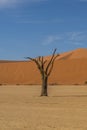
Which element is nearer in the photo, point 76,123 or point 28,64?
point 76,123

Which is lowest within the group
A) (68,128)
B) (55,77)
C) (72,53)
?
(68,128)

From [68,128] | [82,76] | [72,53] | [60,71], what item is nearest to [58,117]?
[68,128]

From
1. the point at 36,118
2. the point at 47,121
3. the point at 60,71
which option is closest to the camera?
the point at 47,121

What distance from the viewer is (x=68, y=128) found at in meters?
13.3

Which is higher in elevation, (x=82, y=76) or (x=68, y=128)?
(x=82, y=76)

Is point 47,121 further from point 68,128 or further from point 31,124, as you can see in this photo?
point 68,128

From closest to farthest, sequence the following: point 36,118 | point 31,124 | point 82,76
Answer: point 31,124 < point 36,118 < point 82,76

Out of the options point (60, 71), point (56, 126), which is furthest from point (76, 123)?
point (60, 71)

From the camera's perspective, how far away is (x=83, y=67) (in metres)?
94.1

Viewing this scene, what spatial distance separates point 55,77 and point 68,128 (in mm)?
72887

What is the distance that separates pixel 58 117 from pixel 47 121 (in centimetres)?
146

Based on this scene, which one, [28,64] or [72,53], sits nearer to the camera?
[28,64]

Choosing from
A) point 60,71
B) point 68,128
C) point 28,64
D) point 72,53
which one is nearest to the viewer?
point 68,128

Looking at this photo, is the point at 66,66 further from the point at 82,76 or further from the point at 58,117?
the point at 58,117
